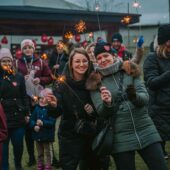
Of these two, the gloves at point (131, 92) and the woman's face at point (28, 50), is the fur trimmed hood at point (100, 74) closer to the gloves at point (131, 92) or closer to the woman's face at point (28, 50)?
the gloves at point (131, 92)

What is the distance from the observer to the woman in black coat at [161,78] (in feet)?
17.4

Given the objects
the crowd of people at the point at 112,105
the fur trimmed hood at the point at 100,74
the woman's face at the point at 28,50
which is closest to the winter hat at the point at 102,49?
the crowd of people at the point at 112,105

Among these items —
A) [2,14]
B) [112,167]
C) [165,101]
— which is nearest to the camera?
[165,101]

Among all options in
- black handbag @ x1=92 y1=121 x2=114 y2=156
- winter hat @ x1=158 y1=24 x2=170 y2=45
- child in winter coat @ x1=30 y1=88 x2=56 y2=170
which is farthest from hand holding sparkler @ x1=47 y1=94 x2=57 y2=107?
child in winter coat @ x1=30 y1=88 x2=56 y2=170

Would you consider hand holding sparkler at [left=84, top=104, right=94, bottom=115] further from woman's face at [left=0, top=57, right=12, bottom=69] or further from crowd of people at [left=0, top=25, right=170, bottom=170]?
woman's face at [left=0, top=57, right=12, bottom=69]

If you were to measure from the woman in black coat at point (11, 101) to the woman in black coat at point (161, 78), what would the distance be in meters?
2.07

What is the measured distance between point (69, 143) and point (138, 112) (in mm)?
929

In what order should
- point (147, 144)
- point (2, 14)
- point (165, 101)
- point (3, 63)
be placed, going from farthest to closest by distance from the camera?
point (2, 14), point (3, 63), point (165, 101), point (147, 144)

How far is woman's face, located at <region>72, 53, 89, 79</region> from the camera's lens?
4.63m

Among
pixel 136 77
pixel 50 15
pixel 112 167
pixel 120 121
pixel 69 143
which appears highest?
pixel 50 15

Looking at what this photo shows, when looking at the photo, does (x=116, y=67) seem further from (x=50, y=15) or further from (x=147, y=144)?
(x=50, y=15)

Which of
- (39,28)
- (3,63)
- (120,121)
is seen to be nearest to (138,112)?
(120,121)

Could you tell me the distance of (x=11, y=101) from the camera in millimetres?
6422

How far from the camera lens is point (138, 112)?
4172mm
